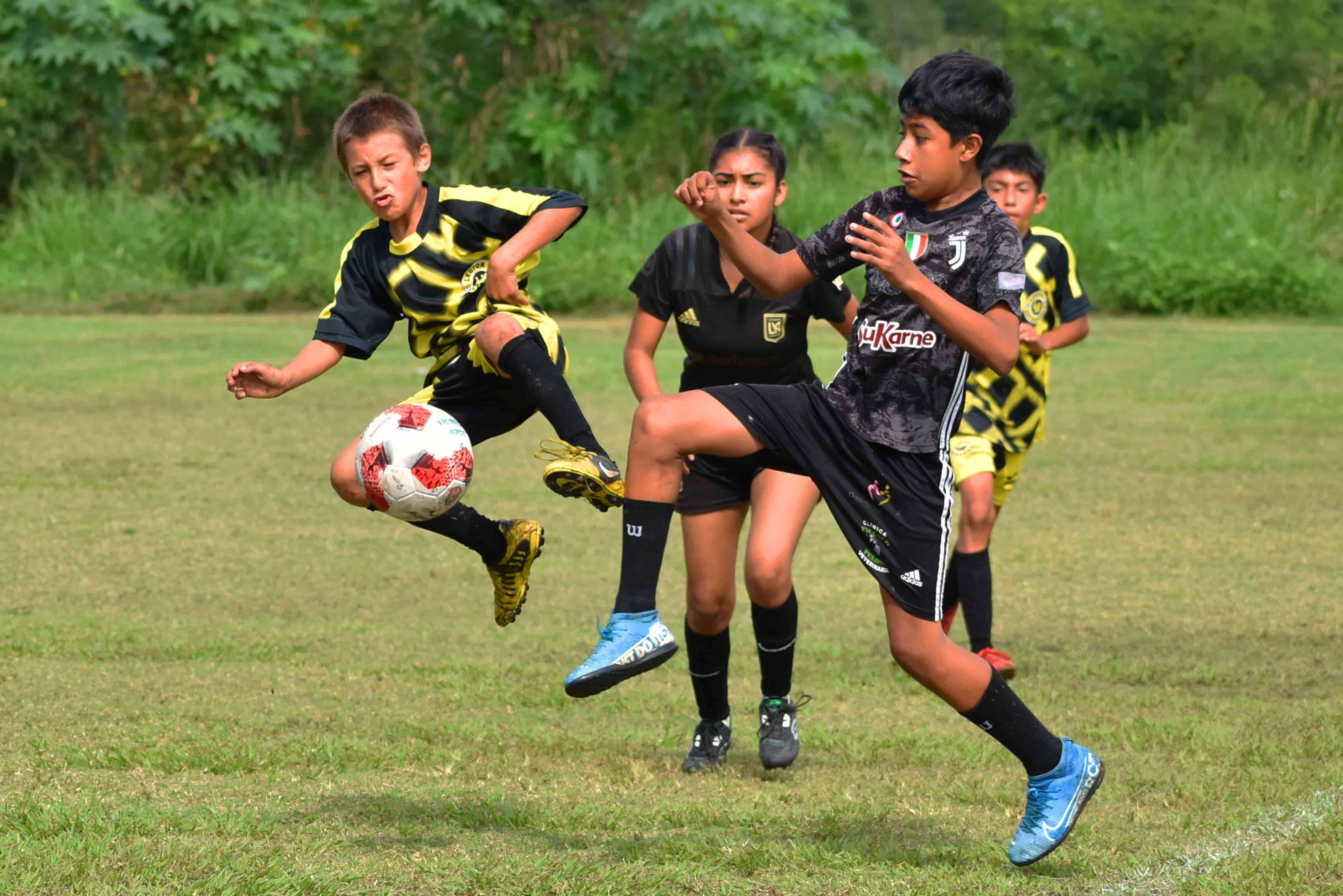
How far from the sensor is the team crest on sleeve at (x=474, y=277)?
5.12 metres

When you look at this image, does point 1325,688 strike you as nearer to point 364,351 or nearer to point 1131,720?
point 1131,720

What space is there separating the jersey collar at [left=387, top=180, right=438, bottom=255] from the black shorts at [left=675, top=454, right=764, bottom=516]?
3.64 ft

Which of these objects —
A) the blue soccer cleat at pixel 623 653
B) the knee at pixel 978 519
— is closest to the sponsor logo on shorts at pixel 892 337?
the blue soccer cleat at pixel 623 653

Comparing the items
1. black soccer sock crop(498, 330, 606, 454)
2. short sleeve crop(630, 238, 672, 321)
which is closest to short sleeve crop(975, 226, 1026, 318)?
black soccer sock crop(498, 330, 606, 454)

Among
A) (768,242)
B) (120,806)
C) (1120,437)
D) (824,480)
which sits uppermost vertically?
(768,242)

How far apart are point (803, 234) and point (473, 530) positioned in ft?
53.2

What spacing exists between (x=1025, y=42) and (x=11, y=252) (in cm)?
1685

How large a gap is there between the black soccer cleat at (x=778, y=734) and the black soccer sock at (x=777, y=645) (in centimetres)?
4

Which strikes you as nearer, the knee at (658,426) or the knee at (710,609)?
the knee at (658,426)

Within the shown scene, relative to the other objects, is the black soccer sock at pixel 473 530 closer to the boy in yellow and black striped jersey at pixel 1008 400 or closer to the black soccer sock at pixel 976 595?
the boy in yellow and black striped jersey at pixel 1008 400

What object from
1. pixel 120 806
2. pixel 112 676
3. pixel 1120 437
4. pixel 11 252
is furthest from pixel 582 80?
pixel 120 806

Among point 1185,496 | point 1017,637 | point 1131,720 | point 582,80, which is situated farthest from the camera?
point 582,80

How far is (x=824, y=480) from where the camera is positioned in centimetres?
422

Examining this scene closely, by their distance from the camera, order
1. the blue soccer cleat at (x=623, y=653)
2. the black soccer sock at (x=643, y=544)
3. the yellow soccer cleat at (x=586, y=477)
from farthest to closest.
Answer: the yellow soccer cleat at (x=586, y=477), the black soccer sock at (x=643, y=544), the blue soccer cleat at (x=623, y=653)
